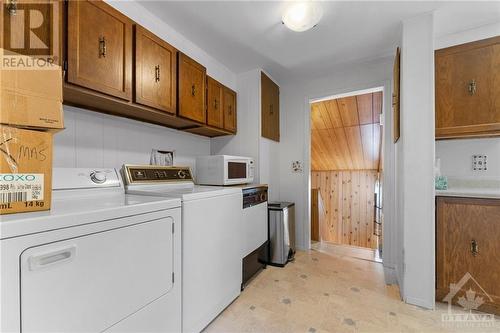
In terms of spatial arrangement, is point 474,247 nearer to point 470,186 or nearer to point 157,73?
point 470,186

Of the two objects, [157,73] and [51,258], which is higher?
[157,73]

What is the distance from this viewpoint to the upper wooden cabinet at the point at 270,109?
2.73 metres

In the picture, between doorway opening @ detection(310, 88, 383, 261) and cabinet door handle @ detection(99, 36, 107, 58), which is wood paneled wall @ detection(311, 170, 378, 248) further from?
cabinet door handle @ detection(99, 36, 107, 58)

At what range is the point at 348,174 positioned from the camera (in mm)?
4434

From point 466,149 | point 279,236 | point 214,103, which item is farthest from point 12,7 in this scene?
point 466,149

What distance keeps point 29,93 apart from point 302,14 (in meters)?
1.73

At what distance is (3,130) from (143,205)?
58 cm

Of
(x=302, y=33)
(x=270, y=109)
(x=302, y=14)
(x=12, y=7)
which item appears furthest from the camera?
(x=270, y=109)

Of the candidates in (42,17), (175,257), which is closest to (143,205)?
(175,257)

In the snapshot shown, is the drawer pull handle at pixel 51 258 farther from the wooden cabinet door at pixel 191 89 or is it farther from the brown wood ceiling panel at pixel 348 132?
the brown wood ceiling panel at pixel 348 132

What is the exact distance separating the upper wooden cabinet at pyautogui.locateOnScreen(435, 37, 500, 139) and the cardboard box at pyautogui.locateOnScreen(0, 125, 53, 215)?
8.76 feet

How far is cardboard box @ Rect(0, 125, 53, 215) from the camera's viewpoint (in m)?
0.78

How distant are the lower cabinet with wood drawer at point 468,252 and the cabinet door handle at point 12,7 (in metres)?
2.92

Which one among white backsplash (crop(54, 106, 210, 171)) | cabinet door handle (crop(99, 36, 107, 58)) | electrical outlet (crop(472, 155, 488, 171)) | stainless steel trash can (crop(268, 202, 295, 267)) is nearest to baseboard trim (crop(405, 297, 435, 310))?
stainless steel trash can (crop(268, 202, 295, 267))
